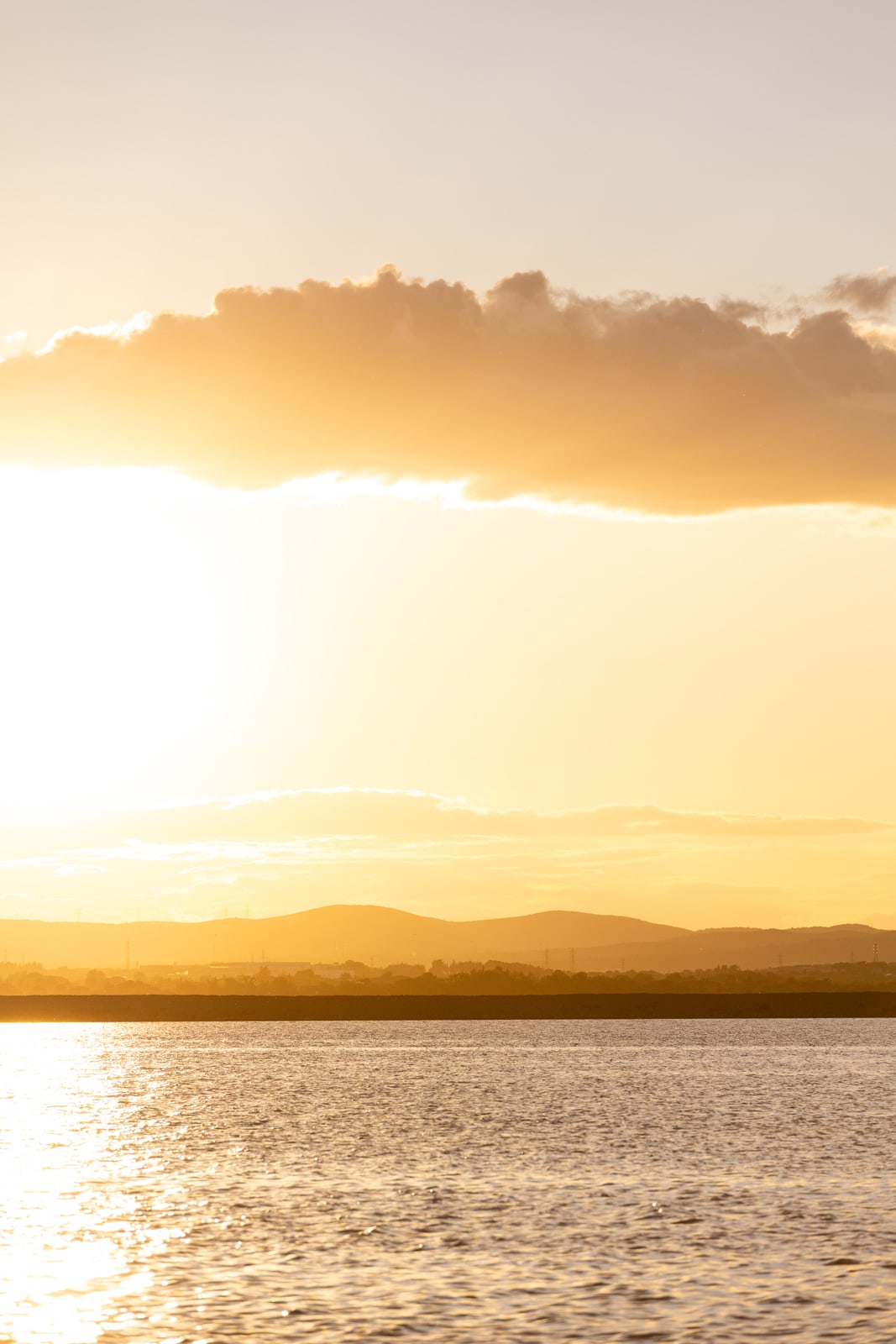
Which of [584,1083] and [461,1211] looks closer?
[461,1211]

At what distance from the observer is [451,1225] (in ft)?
185

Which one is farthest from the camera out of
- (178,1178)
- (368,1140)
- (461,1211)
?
(368,1140)

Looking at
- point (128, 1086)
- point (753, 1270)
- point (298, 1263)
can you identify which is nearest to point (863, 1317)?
point (753, 1270)

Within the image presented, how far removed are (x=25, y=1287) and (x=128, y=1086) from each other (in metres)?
122

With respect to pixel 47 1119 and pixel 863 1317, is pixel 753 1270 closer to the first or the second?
pixel 863 1317

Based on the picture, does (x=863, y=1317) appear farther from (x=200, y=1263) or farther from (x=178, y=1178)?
(x=178, y=1178)

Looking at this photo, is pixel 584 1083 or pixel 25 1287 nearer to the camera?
pixel 25 1287

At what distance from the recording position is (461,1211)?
197 feet

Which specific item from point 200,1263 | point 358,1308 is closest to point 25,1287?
point 200,1263

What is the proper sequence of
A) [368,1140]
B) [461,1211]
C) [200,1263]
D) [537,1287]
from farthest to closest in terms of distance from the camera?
1. [368,1140]
2. [461,1211]
3. [200,1263]
4. [537,1287]

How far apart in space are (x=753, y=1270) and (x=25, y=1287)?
20.1 m

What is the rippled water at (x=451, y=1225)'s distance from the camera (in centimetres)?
4038

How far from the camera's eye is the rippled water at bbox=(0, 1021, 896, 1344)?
132 ft

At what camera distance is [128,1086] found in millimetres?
162875
